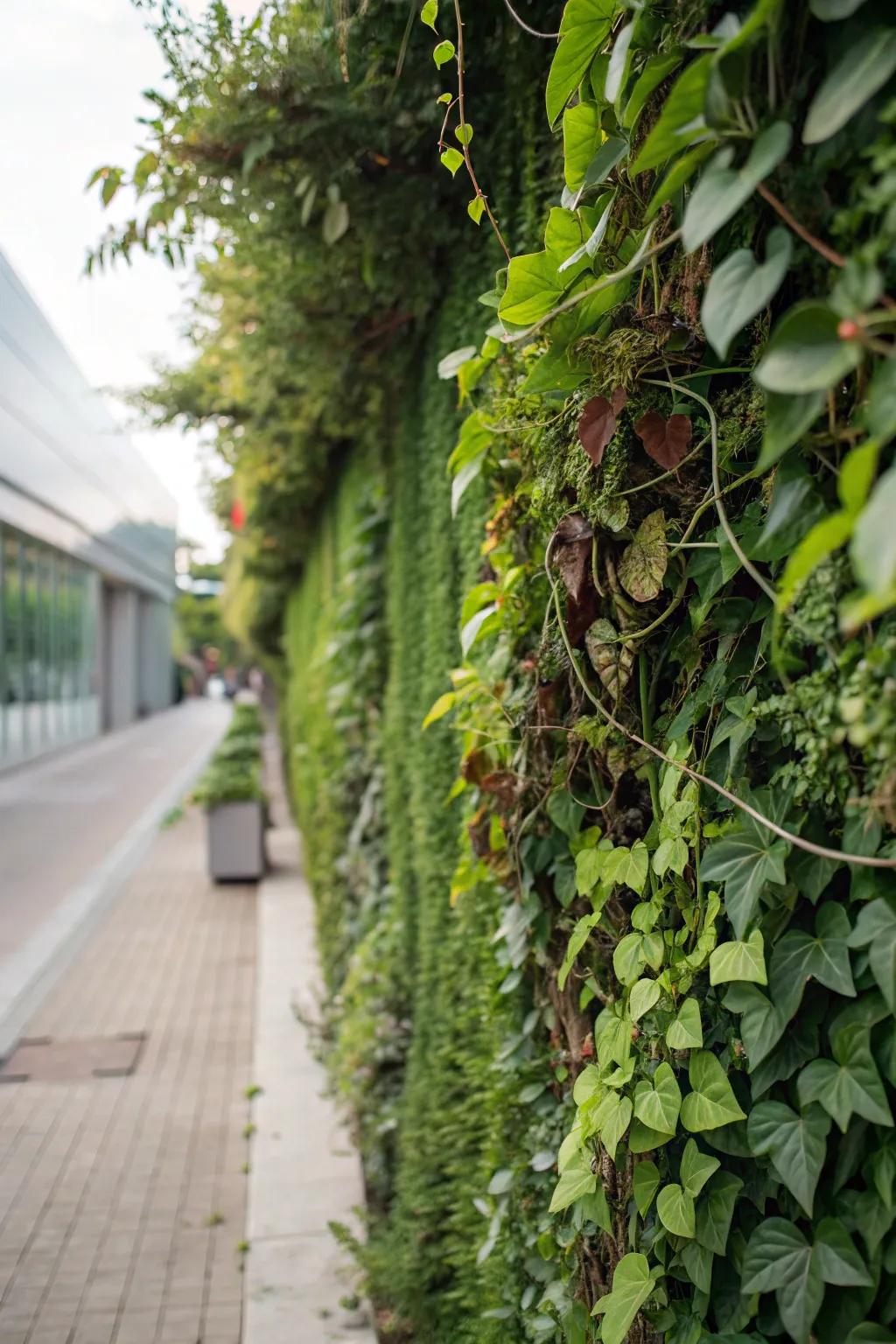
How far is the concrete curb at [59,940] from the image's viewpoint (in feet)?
21.0

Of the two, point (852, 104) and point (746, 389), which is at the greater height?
point (852, 104)

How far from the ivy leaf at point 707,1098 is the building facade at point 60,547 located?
979 centimetres

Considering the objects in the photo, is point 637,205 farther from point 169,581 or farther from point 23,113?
point 169,581

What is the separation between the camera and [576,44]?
1426 mm

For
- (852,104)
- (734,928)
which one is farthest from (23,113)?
(734,928)

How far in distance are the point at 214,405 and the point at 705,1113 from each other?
17.5 ft

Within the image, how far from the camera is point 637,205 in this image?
62.2 inches

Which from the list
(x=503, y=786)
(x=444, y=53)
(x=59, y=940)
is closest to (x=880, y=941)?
(x=503, y=786)

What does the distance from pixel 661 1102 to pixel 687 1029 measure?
12 cm

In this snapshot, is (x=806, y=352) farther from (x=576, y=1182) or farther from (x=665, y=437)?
(x=576, y=1182)

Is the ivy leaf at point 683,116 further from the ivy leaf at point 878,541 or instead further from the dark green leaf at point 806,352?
the ivy leaf at point 878,541

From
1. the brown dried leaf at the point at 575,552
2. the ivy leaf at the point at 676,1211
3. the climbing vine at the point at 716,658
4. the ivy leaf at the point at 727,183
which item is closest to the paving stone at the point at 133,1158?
the climbing vine at the point at 716,658

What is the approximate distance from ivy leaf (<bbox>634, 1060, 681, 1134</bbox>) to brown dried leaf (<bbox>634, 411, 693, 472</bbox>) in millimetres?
826

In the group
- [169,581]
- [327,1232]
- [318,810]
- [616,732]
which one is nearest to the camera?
[616,732]
